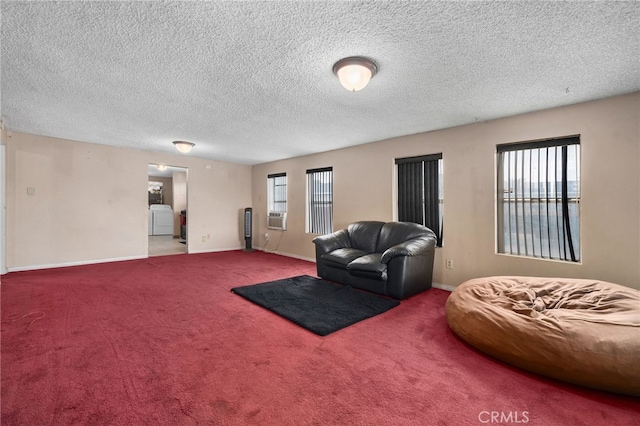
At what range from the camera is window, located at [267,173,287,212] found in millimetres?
7043

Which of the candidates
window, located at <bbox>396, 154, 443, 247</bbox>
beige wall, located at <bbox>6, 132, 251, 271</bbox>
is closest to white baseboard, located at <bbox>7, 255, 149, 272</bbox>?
beige wall, located at <bbox>6, 132, 251, 271</bbox>

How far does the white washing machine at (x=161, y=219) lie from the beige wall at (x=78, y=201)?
4.63m

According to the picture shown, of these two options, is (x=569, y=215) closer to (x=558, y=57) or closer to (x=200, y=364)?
(x=558, y=57)

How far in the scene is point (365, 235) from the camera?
4.46 metres

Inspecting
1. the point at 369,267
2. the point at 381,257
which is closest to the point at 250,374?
the point at 369,267

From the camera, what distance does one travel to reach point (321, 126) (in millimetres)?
4129

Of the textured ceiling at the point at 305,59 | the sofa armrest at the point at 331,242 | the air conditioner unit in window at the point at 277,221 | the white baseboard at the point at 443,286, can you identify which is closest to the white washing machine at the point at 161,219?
the air conditioner unit in window at the point at 277,221

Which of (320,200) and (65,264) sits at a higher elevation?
(320,200)

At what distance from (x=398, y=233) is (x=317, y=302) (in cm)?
161

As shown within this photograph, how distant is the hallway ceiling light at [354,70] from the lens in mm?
2238

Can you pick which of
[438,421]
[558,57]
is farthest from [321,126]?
[438,421]

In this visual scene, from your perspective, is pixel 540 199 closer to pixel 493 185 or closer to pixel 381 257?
pixel 493 185

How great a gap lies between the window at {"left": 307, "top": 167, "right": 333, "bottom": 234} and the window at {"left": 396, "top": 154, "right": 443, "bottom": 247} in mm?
1635

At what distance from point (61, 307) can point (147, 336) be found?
1.49 metres
